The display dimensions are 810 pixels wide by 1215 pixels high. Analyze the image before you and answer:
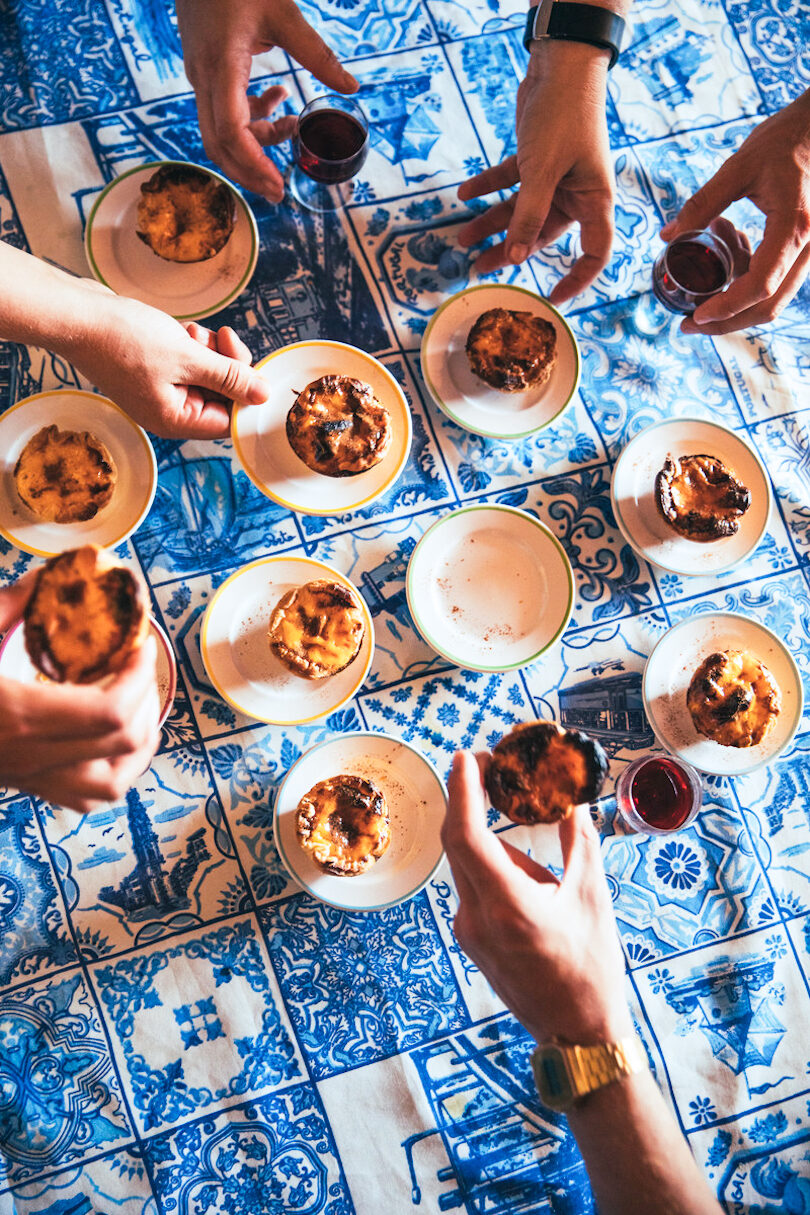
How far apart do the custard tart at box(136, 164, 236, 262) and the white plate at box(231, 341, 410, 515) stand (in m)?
0.47

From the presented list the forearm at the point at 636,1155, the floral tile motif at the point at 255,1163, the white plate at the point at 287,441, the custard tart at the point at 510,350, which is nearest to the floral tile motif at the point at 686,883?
the forearm at the point at 636,1155

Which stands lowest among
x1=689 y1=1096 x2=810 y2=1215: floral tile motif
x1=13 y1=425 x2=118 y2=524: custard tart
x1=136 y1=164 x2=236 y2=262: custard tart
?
x1=689 y1=1096 x2=810 y2=1215: floral tile motif

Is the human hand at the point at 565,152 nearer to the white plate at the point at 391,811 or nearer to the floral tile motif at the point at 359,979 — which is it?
the white plate at the point at 391,811

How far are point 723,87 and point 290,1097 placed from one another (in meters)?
4.21

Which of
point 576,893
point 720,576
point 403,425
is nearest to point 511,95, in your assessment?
point 403,425

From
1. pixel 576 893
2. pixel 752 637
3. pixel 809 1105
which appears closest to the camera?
pixel 576 893

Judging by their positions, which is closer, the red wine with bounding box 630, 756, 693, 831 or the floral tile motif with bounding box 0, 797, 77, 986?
the floral tile motif with bounding box 0, 797, 77, 986

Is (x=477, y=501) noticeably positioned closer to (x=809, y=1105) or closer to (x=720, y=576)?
(x=720, y=576)

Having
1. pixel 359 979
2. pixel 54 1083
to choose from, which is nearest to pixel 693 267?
pixel 359 979

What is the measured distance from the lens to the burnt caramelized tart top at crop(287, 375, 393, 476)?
110 inches

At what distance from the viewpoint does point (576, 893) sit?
7.72 feet

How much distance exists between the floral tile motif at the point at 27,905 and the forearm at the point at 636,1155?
168 centimetres

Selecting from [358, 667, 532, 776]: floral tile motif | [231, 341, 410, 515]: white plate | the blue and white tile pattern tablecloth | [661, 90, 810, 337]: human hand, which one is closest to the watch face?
the blue and white tile pattern tablecloth

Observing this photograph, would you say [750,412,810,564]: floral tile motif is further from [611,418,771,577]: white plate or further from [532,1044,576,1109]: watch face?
[532,1044,576,1109]: watch face
